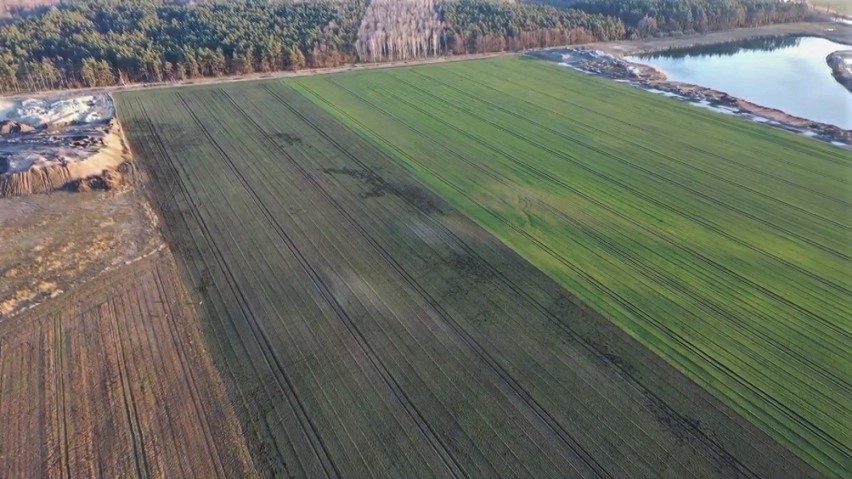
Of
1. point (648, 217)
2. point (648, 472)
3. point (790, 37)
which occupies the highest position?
point (790, 37)

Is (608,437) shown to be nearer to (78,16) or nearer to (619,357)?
(619,357)

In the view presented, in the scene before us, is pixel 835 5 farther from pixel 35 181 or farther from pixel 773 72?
pixel 35 181

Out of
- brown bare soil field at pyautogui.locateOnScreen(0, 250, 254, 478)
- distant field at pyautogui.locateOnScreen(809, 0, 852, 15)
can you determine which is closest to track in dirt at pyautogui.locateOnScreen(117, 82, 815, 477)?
brown bare soil field at pyautogui.locateOnScreen(0, 250, 254, 478)

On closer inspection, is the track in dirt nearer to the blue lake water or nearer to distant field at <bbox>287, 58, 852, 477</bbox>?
distant field at <bbox>287, 58, 852, 477</bbox>

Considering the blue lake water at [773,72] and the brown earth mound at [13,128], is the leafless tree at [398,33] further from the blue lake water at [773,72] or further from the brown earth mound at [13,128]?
the brown earth mound at [13,128]

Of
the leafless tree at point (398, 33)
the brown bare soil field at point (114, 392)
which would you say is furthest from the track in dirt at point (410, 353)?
the leafless tree at point (398, 33)

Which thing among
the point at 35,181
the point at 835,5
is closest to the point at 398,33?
the point at 35,181

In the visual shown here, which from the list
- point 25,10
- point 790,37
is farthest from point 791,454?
point 25,10
